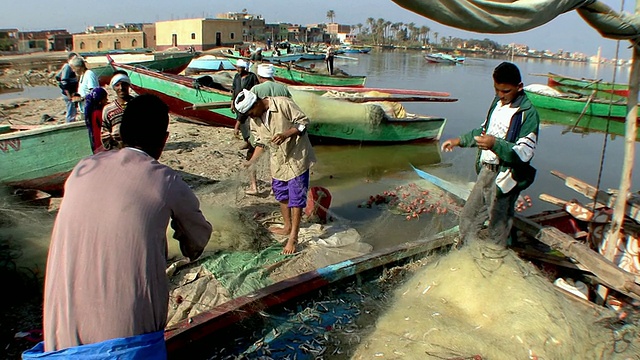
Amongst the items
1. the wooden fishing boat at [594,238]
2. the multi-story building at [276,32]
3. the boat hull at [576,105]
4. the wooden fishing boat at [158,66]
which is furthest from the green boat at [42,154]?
the multi-story building at [276,32]

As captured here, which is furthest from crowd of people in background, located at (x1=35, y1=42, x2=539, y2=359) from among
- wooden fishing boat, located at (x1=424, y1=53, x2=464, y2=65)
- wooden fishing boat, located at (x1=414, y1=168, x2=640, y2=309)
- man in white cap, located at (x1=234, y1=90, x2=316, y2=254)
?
wooden fishing boat, located at (x1=424, y1=53, x2=464, y2=65)

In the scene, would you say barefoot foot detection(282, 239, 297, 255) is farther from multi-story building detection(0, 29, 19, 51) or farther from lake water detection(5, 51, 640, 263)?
multi-story building detection(0, 29, 19, 51)

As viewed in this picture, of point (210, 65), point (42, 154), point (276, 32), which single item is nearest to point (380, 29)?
point (276, 32)

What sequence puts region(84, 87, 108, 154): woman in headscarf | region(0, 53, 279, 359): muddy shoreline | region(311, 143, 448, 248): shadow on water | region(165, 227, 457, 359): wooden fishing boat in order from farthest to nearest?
region(311, 143, 448, 248): shadow on water, region(84, 87, 108, 154): woman in headscarf, region(0, 53, 279, 359): muddy shoreline, region(165, 227, 457, 359): wooden fishing boat

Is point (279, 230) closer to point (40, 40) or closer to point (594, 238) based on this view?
point (594, 238)

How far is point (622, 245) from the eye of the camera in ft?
11.5

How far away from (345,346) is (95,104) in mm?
4139

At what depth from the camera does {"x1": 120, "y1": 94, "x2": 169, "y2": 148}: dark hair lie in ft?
5.66

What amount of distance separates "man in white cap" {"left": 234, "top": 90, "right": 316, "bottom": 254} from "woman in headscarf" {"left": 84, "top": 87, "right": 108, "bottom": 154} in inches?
74.3

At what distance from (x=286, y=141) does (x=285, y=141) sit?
0.6 inches

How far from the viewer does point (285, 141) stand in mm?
4410

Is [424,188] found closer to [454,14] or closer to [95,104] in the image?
[95,104]

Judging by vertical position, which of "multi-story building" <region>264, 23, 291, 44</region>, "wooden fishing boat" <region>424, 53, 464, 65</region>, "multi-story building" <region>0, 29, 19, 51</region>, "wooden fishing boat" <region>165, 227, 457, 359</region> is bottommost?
"wooden fishing boat" <region>165, 227, 457, 359</region>

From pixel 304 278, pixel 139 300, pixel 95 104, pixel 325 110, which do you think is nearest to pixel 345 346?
pixel 304 278
